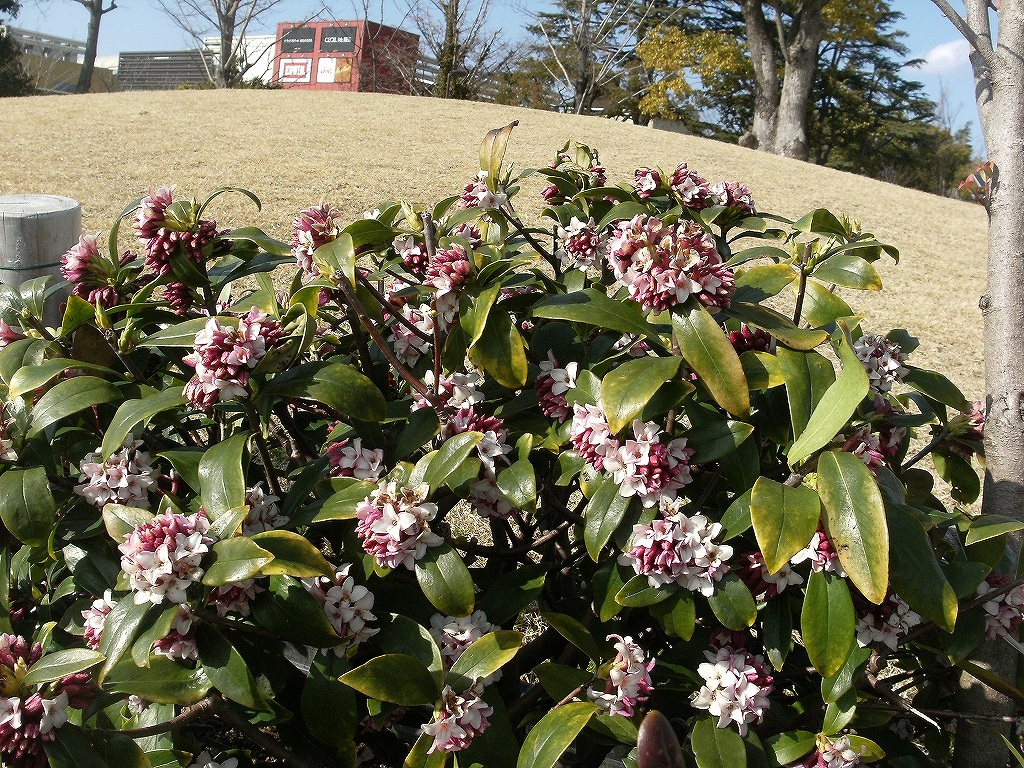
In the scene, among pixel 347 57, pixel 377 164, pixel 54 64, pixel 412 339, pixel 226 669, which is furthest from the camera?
pixel 54 64

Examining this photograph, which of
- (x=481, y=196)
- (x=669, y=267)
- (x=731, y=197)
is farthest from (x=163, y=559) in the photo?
(x=731, y=197)

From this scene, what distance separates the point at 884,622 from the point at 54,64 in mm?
41983

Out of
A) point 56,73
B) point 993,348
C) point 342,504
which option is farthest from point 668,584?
point 56,73

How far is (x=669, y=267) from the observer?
100 centimetres

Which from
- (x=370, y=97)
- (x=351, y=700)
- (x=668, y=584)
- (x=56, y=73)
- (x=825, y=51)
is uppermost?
(x=825, y=51)

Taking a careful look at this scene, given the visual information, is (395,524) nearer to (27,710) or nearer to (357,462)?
(357,462)

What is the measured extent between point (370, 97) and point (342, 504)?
577 inches

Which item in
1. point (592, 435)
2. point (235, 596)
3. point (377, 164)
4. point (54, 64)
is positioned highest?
point (54, 64)

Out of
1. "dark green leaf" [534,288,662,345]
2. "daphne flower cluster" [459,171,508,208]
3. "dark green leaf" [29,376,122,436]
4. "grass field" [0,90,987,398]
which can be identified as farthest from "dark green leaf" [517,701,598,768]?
"grass field" [0,90,987,398]

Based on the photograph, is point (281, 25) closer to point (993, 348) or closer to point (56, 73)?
point (56, 73)

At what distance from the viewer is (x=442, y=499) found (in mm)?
1134

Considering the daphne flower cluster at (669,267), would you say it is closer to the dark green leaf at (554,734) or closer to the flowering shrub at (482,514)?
the flowering shrub at (482,514)

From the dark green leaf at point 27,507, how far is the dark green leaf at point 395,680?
0.43m

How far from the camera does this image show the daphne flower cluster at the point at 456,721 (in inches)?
37.4
